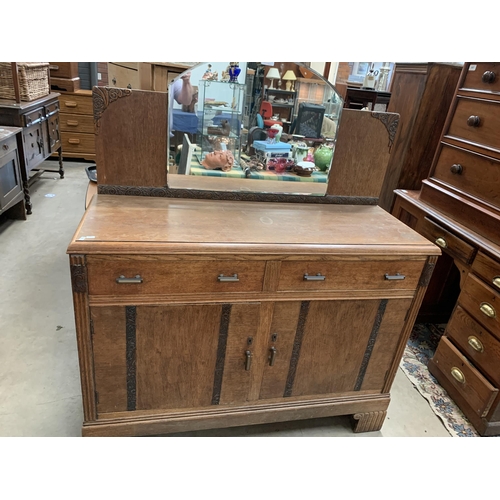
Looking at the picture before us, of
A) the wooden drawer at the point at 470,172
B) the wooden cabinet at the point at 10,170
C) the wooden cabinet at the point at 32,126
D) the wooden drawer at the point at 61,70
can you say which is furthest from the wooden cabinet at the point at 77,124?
the wooden drawer at the point at 470,172

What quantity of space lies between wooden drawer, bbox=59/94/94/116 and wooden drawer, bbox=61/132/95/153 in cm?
27

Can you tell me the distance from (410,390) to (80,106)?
4418 millimetres

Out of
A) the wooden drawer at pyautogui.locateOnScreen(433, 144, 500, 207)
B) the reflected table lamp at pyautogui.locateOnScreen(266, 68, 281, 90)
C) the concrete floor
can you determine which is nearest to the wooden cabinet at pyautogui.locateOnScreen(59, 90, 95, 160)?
the concrete floor

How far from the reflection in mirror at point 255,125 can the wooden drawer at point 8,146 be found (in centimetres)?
189

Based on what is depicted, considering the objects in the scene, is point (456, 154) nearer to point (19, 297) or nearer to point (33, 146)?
point (19, 297)

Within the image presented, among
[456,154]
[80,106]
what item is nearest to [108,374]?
[456,154]

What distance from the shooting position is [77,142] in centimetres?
473

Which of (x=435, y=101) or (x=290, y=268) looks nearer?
(x=290, y=268)

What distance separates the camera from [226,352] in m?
1.40

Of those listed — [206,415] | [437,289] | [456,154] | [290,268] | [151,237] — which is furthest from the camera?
[437,289]

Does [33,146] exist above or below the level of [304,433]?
above

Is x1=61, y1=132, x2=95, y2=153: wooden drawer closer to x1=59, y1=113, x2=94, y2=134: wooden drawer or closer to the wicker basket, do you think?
x1=59, y1=113, x2=94, y2=134: wooden drawer

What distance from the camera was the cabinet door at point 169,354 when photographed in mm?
1280

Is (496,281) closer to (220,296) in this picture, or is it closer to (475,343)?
(475,343)
